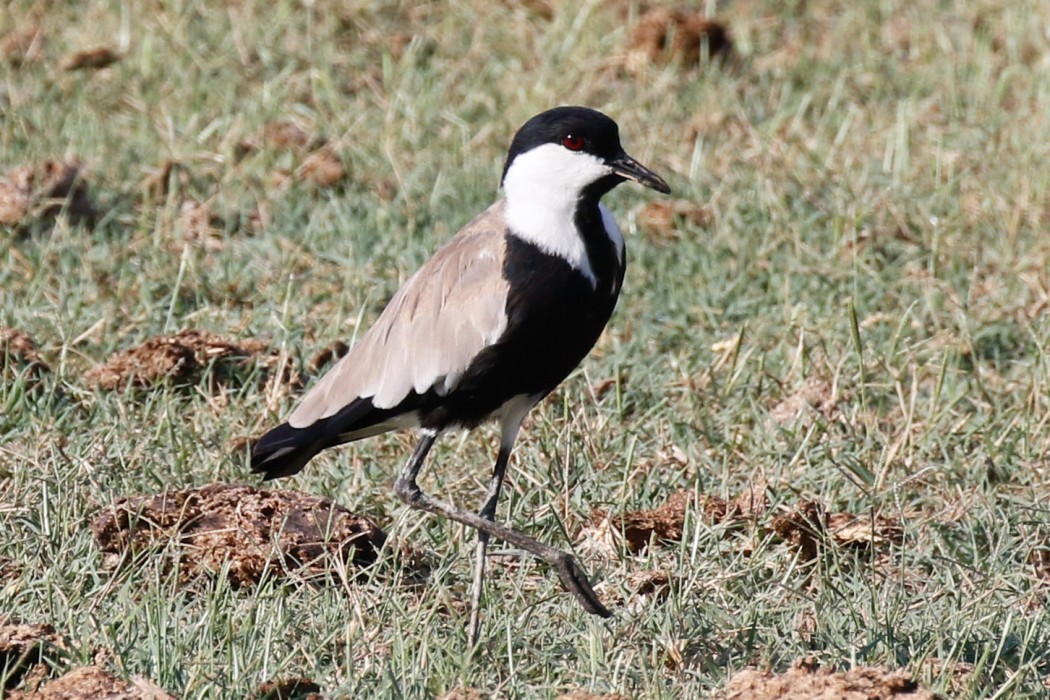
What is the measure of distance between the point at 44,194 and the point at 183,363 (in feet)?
5.02

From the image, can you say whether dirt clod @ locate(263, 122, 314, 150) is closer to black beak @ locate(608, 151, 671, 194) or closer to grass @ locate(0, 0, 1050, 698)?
grass @ locate(0, 0, 1050, 698)

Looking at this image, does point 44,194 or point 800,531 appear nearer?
point 800,531

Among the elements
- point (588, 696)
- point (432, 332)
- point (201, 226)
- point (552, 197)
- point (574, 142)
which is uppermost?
point (574, 142)

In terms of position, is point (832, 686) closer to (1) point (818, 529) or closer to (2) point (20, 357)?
(1) point (818, 529)

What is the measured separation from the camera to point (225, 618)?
3896 mm

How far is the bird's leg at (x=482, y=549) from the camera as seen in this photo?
3955mm

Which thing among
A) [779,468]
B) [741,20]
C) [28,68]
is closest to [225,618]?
[779,468]

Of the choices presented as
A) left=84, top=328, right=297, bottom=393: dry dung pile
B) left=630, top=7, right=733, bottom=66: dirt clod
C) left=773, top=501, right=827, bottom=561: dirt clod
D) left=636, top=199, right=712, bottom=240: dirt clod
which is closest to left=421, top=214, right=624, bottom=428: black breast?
left=773, top=501, right=827, bottom=561: dirt clod

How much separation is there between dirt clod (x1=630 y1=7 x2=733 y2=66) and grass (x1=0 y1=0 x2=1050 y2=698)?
0.09 meters

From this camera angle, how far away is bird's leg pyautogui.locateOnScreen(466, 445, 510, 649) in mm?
3955

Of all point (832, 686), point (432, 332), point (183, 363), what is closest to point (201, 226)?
point (183, 363)

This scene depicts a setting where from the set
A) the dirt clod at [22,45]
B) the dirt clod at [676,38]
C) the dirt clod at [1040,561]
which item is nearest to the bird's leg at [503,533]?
the dirt clod at [1040,561]

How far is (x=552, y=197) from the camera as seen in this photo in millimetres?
4422

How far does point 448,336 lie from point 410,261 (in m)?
1.98
